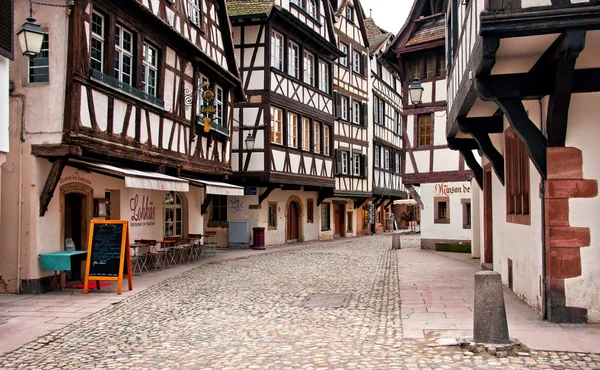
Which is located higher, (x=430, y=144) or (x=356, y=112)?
(x=356, y=112)

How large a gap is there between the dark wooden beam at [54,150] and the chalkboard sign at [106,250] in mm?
1408

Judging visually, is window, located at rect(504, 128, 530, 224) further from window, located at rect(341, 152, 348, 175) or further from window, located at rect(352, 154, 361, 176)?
window, located at rect(352, 154, 361, 176)

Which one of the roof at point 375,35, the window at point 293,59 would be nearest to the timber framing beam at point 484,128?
the window at point 293,59

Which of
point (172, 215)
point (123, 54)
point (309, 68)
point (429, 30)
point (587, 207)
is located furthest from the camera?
point (309, 68)

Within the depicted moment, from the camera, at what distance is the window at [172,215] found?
56.6ft

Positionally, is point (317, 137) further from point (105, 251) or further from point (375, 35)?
point (105, 251)

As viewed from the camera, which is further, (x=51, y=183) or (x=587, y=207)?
(x=51, y=183)

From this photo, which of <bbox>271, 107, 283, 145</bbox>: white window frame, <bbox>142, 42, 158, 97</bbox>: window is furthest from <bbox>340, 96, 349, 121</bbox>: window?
<bbox>142, 42, 158, 97</bbox>: window

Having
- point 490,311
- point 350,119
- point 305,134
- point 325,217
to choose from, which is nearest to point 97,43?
point 490,311

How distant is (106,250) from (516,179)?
7.35 metres

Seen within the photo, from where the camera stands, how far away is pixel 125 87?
12.4 metres

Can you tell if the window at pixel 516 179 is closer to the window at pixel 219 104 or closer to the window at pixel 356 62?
the window at pixel 219 104

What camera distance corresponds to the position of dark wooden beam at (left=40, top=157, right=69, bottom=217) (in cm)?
1070

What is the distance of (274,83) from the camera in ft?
75.2
